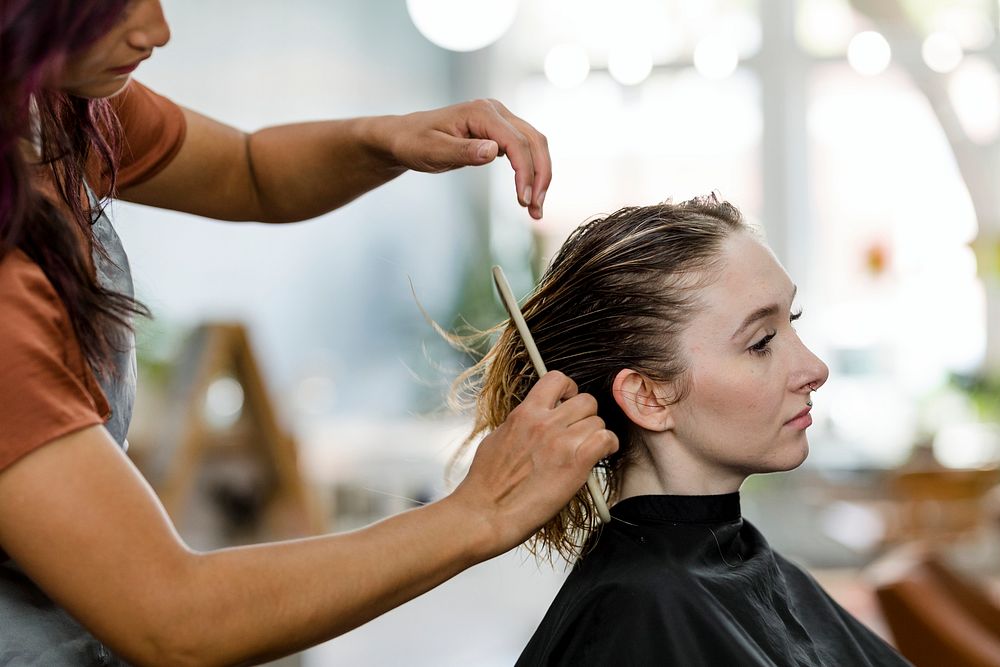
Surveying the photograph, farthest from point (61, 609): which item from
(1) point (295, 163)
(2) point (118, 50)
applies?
(1) point (295, 163)

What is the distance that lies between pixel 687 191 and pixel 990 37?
6.60ft

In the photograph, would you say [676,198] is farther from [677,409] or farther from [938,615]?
[677,409]

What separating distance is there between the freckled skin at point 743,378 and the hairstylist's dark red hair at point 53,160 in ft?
2.08

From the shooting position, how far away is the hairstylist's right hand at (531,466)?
3.15 ft

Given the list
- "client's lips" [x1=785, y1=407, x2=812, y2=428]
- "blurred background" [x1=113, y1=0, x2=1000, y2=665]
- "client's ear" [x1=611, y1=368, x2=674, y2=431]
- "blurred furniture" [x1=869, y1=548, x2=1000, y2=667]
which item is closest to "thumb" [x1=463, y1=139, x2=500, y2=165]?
"client's ear" [x1=611, y1=368, x2=674, y2=431]

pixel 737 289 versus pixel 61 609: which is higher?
pixel 737 289

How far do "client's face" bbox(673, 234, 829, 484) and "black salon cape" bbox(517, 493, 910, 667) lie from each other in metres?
0.09

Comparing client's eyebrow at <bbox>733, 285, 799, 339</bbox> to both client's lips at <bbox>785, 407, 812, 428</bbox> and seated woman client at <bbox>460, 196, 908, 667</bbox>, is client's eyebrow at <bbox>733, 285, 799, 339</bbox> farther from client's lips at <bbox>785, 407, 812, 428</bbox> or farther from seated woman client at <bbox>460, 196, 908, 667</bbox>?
client's lips at <bbox>785, 407, 812, 428</bbox>

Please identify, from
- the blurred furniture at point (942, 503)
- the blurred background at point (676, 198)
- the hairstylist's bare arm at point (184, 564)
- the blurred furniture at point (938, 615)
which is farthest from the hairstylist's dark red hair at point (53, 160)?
the blurred furniture at point (942, 503)

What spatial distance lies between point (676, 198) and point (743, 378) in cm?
472

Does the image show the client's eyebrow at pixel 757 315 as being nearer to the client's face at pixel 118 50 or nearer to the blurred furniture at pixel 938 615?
the client's face at pixel 118 50

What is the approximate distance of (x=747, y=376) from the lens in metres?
1.26

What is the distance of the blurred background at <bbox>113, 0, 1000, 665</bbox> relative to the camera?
555 cm

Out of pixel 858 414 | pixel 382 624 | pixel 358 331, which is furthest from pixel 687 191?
pixel 382 624
